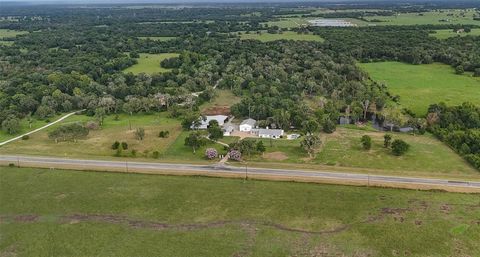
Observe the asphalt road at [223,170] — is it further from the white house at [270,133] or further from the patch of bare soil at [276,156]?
the white house at [270,133]

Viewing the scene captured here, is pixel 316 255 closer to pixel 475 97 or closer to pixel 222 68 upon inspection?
pixel 475 97

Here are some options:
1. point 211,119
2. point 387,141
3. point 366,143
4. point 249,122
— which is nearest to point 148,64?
point 211,119

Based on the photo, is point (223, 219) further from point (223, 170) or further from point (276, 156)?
point (276, 156)

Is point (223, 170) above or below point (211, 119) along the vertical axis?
below

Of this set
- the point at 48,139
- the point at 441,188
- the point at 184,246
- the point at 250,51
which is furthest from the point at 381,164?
the point at 250,51

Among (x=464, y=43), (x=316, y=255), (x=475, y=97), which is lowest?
(x=316, y=255)

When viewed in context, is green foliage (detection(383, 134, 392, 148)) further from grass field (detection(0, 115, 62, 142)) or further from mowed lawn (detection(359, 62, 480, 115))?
grass field (detection(0, 115, 62, 142))
